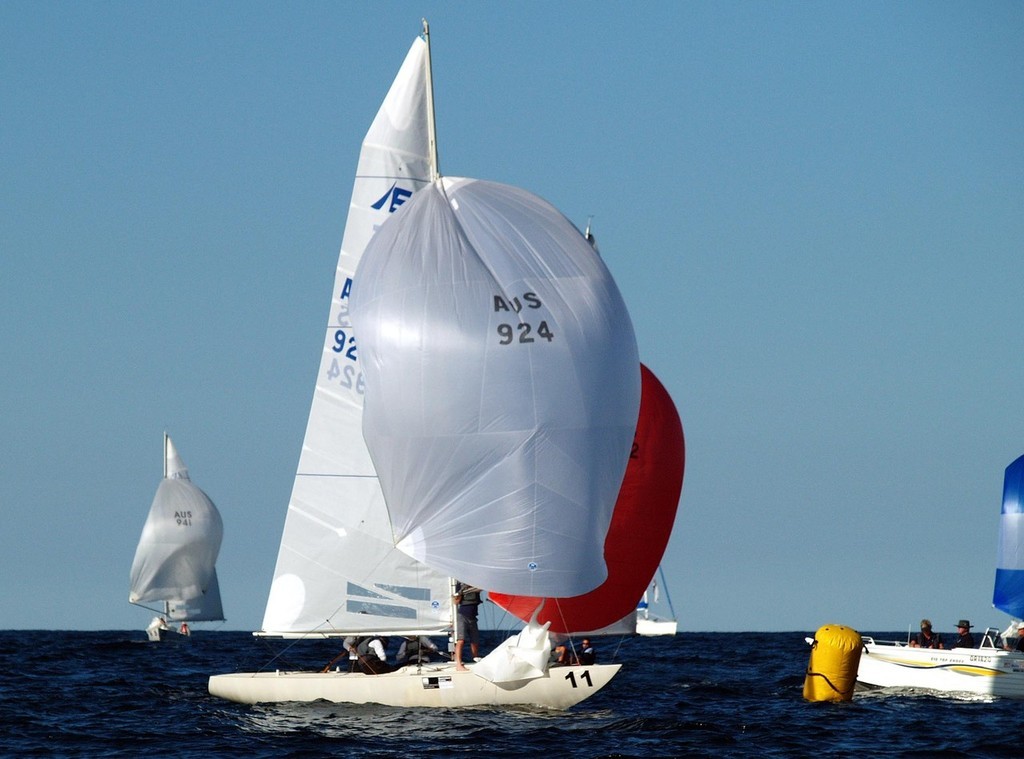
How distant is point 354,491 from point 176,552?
1612 inches

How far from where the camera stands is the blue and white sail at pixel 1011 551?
113 ft

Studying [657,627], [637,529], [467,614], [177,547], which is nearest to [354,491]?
[467,614]

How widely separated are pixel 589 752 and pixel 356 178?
10.2 meters

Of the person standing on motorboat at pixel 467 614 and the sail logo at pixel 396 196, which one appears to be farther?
the sail logo at pixel 396 196

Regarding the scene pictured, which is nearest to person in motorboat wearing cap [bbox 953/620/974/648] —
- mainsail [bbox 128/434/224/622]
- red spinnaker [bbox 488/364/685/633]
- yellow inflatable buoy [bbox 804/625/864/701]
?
yellow inflatable buoy [bbox 804/625/864/701]

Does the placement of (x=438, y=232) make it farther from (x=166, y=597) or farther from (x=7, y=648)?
(x=166, y=597)

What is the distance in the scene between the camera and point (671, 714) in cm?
2570

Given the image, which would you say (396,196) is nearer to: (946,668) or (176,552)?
(946,668)

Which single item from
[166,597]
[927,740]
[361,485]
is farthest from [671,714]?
[166,597]

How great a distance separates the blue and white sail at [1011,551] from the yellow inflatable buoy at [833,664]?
860cm

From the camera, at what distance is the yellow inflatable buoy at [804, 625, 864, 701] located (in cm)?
2608

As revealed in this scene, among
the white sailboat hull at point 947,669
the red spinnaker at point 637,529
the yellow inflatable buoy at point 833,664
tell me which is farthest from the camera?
the white sailboat hull at point 947,669

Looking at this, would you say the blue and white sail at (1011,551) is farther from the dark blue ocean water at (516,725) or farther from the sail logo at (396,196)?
the sail logo at (396,196)

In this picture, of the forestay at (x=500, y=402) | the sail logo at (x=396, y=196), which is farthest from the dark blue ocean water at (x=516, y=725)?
the sail logo at (x=396, y=196)
